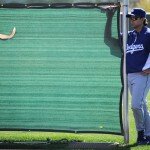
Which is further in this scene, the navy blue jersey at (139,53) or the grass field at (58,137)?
the grass field at (58,137)

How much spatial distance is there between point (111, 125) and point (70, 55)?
1.11 metres

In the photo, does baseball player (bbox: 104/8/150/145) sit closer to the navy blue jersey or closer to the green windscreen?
the navy blue jersey

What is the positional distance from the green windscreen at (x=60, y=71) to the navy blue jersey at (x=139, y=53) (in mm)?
296

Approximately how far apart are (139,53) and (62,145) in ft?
5.48

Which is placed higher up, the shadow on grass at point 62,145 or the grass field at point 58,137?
the shadow on grass at point 62,145

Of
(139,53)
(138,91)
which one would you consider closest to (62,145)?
(138,91)

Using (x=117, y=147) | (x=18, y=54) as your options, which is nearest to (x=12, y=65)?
(x=18, y=54)

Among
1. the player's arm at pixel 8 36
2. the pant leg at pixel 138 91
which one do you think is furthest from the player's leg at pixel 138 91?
the player's arm at pixel 8 36

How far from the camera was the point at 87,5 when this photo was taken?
728 cm

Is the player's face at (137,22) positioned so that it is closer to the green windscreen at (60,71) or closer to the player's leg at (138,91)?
the green windscreen at (60,71)

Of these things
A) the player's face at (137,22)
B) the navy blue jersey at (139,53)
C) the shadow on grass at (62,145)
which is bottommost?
the shadow on grass at (62,145)

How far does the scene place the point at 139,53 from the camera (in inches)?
296

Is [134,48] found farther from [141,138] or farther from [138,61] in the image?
[141,138]

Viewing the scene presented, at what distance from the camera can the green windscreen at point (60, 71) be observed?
24.0 feet
